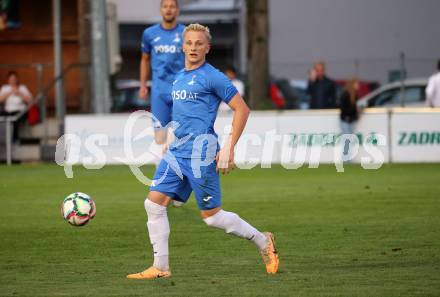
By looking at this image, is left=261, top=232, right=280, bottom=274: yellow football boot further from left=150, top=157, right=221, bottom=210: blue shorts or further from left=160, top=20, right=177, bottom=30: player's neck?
left=160, top=20, right=177, bottom=30: player's neck

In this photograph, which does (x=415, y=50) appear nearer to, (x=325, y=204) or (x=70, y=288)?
(x=325, y=204)

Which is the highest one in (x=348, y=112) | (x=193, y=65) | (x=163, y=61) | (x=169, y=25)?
(x=169, y=25)

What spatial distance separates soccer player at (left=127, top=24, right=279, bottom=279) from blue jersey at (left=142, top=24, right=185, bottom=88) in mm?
5622

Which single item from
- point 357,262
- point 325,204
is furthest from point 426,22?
point 357,262

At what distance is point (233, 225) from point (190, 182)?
512 mm

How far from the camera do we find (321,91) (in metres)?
26.4

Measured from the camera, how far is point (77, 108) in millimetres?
35406

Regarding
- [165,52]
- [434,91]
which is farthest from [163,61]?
[434,91]

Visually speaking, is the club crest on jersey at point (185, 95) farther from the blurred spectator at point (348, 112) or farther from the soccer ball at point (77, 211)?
the blurred spectator at point (348, 112)

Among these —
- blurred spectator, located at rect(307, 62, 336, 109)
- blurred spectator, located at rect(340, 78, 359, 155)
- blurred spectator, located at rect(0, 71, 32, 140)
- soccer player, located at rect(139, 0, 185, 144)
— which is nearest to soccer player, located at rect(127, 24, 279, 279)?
soccer player, located at rect(139, 0, 185, 144)

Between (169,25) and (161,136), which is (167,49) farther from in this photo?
(161,136)

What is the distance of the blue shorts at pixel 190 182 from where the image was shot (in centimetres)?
946

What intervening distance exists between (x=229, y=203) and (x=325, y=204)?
50.8 inches

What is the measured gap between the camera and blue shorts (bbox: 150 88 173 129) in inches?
600
